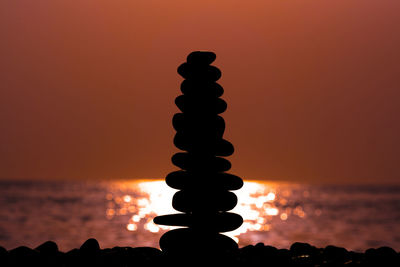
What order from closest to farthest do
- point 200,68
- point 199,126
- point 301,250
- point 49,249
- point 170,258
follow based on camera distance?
point 170,258
point 199,126
point 200,68
point 49,249
point 301,250

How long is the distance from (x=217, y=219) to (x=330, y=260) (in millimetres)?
2090

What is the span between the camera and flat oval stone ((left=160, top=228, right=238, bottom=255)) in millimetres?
13023

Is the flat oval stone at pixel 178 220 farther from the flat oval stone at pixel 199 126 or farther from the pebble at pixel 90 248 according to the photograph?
the flat oval stone at pixel 199 126

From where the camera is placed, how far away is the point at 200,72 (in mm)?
13281

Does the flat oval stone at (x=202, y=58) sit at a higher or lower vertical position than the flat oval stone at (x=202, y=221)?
higher

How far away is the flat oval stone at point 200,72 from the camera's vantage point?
523 inches

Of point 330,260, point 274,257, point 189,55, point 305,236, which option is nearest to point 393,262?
point 330,260

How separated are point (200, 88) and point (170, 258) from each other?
298 centimetres

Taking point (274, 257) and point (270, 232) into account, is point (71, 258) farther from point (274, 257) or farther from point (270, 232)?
point (270, 232)

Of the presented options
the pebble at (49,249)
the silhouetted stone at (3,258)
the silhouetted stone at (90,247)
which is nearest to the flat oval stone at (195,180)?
the silhouetted stone at (90,247)

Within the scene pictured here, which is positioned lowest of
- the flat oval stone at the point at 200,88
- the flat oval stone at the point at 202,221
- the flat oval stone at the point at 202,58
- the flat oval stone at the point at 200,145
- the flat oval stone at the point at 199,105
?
the flat oval stone at the point at 202,221

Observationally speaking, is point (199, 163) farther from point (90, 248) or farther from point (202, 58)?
point (90, 248)

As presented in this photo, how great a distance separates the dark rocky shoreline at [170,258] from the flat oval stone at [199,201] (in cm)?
77

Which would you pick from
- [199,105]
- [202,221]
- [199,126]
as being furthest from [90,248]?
[199,105]
